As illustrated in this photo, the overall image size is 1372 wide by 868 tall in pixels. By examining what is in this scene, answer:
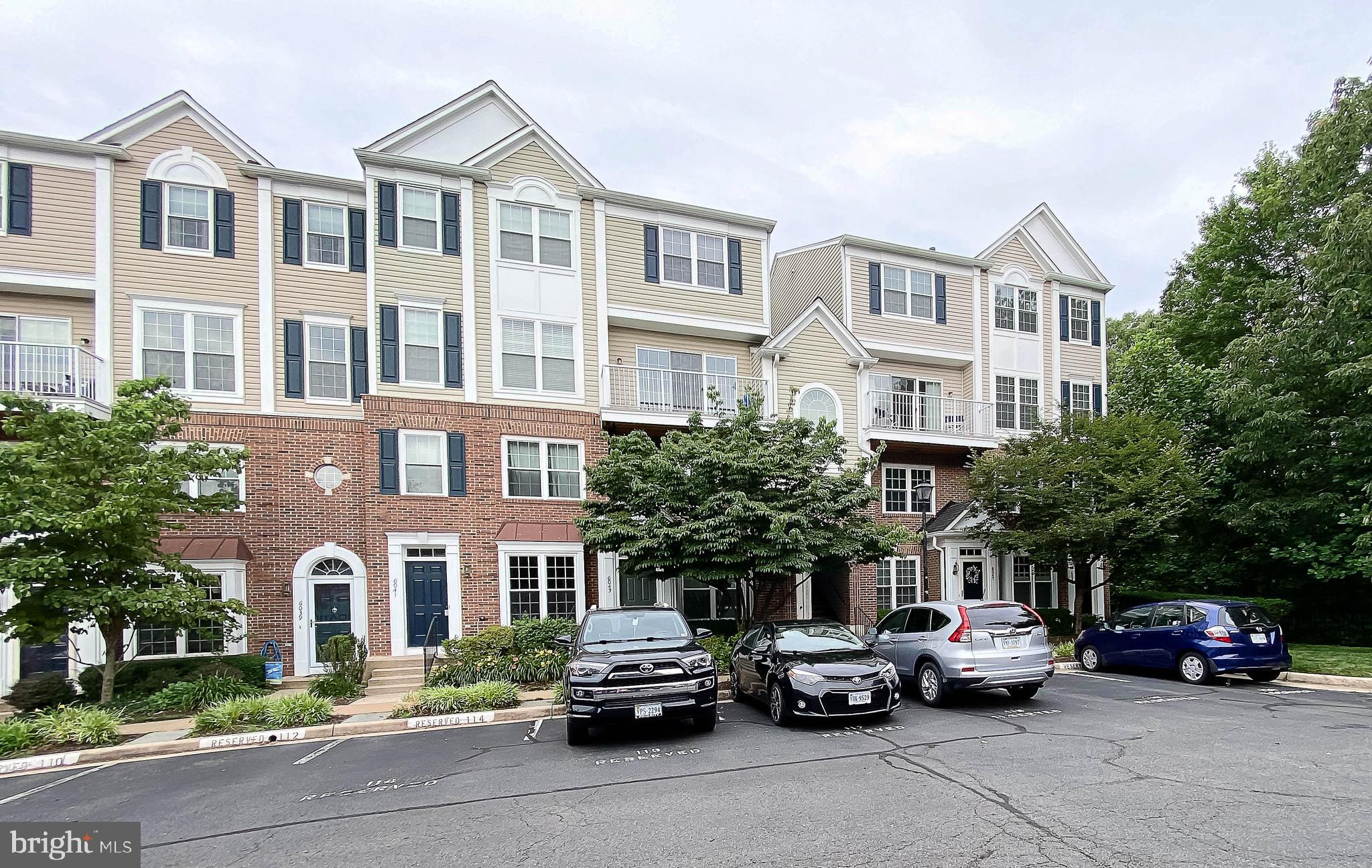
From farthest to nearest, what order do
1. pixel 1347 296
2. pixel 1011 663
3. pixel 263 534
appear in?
pixel 1347 296 → pixel 263 534 → pixel 1011 663

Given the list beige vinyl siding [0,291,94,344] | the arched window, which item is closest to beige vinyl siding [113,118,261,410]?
beige vinyl siding [0,291,94,344]

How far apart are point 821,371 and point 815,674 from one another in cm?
1244

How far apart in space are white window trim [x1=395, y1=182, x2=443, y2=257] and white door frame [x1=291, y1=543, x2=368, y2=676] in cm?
691

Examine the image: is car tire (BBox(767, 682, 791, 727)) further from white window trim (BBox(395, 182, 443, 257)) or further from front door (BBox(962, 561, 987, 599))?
front door (BBox(962, 561, 987, 599))

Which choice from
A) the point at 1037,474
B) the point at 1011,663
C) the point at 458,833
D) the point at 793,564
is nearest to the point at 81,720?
the point at 458,833

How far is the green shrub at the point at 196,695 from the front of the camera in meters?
12.3

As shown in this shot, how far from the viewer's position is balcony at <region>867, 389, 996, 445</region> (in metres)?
21.7

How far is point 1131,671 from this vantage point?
15.0 meters

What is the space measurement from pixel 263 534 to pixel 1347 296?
81.8ft

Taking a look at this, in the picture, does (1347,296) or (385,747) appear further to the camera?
(1347,296)

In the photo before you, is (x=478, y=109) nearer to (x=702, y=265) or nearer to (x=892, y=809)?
(x=702, y=265)

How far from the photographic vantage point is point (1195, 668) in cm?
1339

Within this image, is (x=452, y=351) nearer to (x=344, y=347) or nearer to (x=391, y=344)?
(x=391, y=344)

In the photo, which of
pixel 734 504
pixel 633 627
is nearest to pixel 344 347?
pixel 734 504
